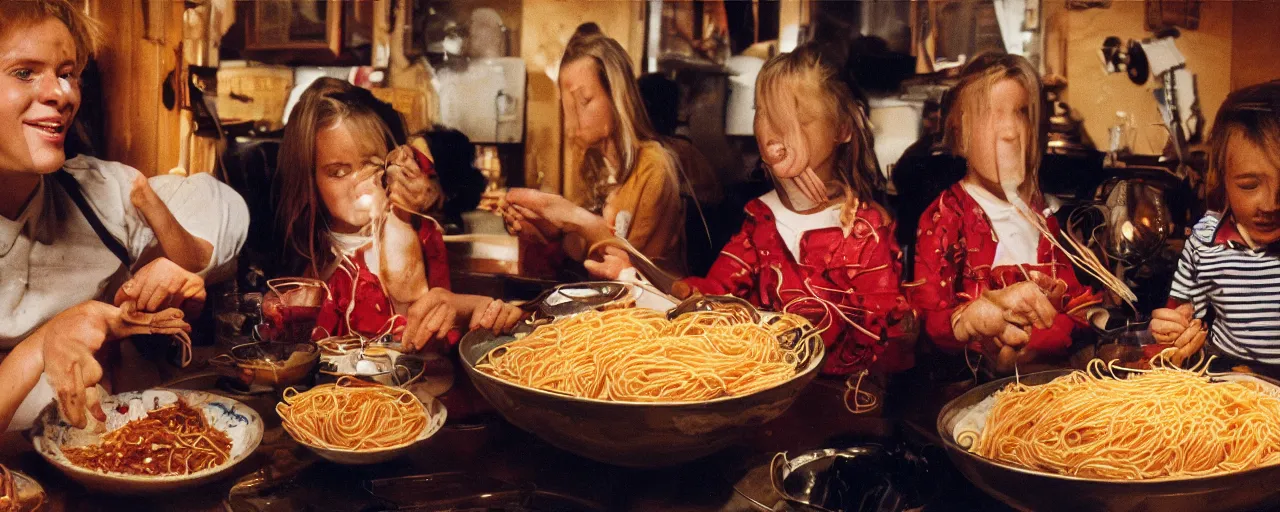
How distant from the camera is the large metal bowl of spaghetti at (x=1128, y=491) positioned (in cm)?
219

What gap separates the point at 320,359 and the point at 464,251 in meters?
0.52

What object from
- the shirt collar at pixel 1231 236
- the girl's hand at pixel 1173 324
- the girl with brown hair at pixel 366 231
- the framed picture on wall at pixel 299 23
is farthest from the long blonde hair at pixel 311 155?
the shirt collar at pixel 1231 236

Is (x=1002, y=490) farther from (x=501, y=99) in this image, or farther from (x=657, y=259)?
(x=501, y=99)

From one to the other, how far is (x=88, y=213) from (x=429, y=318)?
3.25 feet

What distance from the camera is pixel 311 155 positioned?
2.71m

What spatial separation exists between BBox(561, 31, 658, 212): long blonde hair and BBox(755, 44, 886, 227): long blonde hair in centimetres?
35

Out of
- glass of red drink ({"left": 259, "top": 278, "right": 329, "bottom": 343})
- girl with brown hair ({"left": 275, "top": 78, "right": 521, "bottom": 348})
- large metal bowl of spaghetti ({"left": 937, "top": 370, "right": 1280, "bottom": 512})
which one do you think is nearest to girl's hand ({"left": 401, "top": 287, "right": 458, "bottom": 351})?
girl with brown hair ({"left": 275, "top": 78, "right": 521, "bottom": 348})

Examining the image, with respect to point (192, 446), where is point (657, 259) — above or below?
above

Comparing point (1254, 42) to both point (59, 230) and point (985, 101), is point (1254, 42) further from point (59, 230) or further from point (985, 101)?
point (59, 230)

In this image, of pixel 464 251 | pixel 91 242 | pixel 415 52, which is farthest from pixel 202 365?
pixel 415 52

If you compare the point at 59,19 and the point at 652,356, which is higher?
the point at 59,19

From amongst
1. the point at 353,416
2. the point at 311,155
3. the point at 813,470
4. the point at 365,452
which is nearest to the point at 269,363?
the point at 353,416

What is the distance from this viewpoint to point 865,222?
267cm

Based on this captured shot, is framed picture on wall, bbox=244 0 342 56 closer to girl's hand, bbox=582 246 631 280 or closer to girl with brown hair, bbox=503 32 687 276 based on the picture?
girl with brown hair, bbox=503 32 687 276
